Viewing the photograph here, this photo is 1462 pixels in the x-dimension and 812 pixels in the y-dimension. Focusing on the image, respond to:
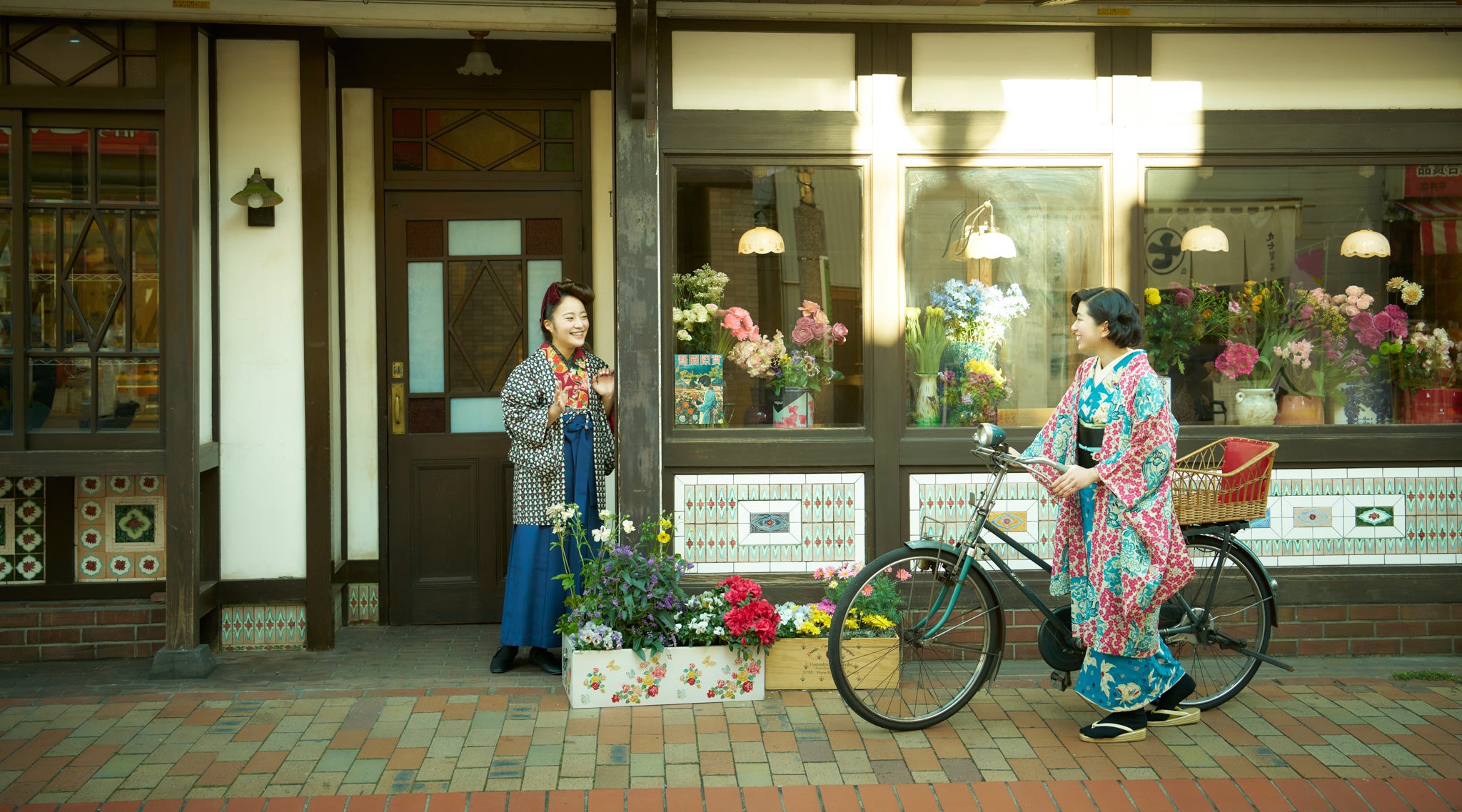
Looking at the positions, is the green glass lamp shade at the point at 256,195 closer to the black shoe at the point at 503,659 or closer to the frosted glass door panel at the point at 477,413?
the frosted glass door panel at the point at 477,413

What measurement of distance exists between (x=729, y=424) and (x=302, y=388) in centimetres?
229

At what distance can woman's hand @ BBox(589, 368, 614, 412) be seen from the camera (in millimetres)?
5918

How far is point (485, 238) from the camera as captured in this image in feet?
22.2

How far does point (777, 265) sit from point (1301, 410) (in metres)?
2.87

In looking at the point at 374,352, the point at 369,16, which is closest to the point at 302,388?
the point at 374,352

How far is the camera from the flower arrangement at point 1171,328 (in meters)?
6.17

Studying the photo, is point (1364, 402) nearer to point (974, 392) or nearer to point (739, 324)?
point (974, 392)

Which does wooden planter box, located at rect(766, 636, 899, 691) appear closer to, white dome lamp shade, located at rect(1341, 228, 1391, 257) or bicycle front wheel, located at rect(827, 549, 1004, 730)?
bicycle front wheel, located at rect(827, 549, 1004, 730)

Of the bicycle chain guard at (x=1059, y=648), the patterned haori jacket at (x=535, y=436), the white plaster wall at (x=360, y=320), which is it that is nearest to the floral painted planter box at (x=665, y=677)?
the patterned haori jacket at (x=535, y=436)

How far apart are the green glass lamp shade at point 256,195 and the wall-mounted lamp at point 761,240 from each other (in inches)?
94.6

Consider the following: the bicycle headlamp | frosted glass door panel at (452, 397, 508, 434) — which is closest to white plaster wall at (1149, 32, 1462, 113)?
the bicycle headlamp

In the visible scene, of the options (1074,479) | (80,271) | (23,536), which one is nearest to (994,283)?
(1074,479)

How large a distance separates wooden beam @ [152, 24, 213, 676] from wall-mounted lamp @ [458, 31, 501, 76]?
135cm

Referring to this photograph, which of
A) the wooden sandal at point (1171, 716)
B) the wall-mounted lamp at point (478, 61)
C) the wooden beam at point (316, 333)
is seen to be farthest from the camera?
the wall-mounted lamp at point (478, 61)
